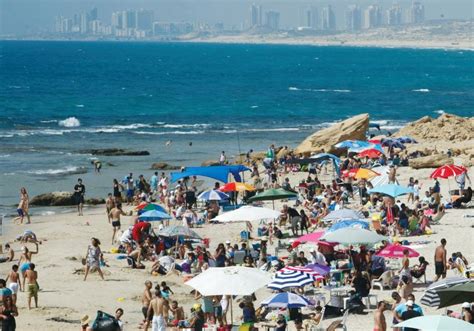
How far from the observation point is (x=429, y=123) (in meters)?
49.2

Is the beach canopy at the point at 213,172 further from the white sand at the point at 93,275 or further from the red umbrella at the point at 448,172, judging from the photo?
the red umbrella at the point at 448,172

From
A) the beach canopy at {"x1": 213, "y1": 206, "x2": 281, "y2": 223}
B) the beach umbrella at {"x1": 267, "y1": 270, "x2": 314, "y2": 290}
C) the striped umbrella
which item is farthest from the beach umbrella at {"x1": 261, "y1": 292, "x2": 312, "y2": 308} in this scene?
the beach canopy at {"x1": 213, "y1": 206, "x2": 281, "y2": 223}

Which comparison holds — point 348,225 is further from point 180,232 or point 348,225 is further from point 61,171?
point 61,171

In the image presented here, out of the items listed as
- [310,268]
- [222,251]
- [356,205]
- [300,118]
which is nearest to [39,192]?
[356,205]

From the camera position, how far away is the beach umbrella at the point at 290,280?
1844 centimetres

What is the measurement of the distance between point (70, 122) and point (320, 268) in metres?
51.2

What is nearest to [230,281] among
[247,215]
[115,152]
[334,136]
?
[247,215]

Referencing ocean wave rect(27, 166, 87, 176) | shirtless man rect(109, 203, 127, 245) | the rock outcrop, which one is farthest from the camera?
ocean wave rect(27, 166, 87, 176)

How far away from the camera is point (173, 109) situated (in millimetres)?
84000

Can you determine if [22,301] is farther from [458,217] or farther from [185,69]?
[185,69]

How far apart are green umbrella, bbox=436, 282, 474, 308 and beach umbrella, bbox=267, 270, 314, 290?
10.8 ft

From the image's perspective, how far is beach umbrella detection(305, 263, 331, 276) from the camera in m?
20.0

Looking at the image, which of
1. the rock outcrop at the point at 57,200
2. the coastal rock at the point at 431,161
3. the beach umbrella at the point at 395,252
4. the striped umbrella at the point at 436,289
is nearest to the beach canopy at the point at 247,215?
the beach umbrella at the point at 395,252

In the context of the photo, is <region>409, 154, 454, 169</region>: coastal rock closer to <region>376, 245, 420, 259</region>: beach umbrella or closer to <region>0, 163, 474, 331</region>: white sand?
<region>0, 163, 474, 331</region>: white sand
